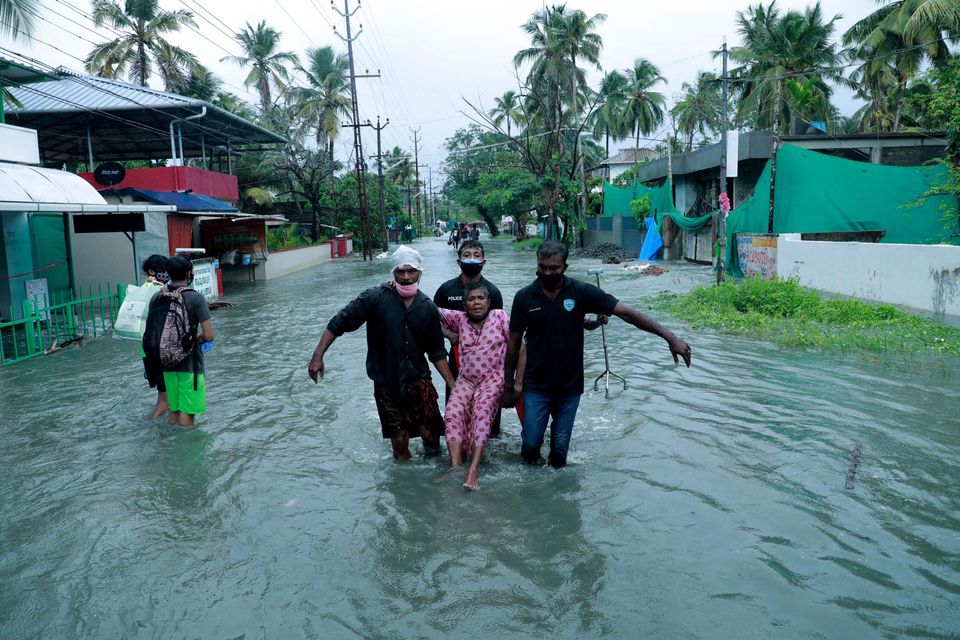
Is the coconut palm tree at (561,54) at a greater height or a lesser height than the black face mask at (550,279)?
greater

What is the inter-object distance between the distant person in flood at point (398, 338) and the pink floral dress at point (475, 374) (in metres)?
0.19

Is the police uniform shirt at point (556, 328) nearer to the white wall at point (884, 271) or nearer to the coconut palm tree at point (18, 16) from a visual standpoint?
the white wall at point (884, 271)

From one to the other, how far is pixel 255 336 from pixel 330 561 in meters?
9.43

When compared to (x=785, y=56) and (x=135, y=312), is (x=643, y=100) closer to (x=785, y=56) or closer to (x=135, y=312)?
(x=785, y=56)

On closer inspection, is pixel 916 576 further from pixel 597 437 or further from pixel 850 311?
pixel 850 311

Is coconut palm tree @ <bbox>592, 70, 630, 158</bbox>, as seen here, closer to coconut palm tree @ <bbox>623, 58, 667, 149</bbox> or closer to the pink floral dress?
coconut palm tree @ <bbox>623, 58, 667, 149</bbox>

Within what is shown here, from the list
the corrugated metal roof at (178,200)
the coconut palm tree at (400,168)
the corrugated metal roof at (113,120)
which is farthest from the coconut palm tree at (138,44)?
the coconut palm tree at (400,168)

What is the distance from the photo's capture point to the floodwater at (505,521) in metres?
3.71

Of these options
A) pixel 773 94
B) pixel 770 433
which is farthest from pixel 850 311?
pixel 773 94

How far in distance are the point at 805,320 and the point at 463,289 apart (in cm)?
776

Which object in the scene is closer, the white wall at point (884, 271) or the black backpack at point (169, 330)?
the black backpack at point (169, 330)

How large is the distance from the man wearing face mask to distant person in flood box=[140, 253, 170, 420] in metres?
2.64

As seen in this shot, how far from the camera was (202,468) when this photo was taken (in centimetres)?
596

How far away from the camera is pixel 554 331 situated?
207 inches
